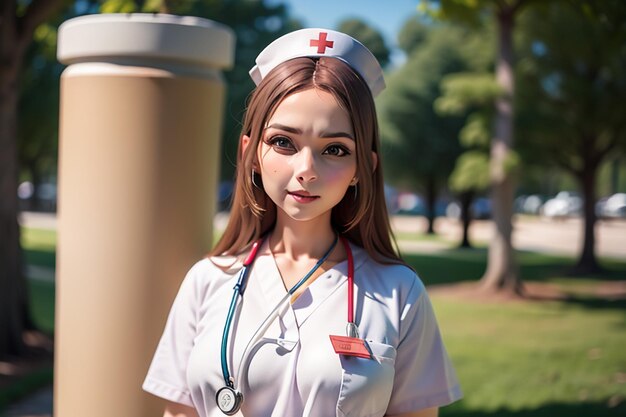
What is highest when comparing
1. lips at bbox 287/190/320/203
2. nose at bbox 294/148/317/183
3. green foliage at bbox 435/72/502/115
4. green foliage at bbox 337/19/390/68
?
green foliage at bbox 337/19/390/68

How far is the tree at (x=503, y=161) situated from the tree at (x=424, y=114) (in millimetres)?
8532

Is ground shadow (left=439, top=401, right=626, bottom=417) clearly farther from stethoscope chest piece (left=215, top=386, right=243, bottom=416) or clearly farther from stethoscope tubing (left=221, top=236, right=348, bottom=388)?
stethoscope chest piece (left=215, top=386, right=243, bottom=416)

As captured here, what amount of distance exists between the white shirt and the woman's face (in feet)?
0.63

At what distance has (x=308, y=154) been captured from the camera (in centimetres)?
182

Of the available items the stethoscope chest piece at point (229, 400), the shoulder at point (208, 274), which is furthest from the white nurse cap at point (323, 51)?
the stethoscope chest piece at point (229, 400)

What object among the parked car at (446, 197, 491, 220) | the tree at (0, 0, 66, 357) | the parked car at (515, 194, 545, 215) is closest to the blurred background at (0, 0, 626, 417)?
the tree at (0, 0, 66, 357)

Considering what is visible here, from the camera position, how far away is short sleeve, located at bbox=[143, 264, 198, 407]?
75.4 inches

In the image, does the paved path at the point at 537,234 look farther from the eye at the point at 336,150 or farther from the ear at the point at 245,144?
the eye at the point at 336,150

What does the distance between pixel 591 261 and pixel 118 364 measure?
14913 millimetres

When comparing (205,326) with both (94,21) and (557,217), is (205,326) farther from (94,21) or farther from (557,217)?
(557,217)

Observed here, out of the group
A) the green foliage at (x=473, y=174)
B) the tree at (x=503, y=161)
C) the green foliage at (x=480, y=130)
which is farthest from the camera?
the green foliage at (x=480, y=130)

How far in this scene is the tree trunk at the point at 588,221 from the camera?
1538 cm

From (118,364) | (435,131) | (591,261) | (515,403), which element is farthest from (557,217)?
(118,364)

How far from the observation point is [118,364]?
2.26 metres
